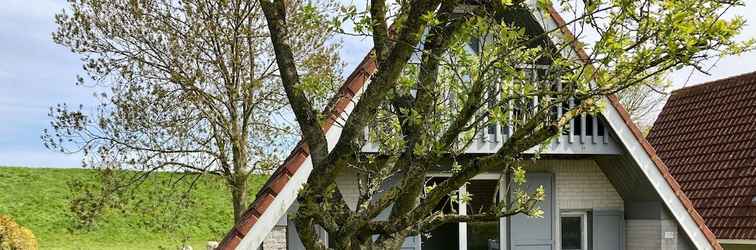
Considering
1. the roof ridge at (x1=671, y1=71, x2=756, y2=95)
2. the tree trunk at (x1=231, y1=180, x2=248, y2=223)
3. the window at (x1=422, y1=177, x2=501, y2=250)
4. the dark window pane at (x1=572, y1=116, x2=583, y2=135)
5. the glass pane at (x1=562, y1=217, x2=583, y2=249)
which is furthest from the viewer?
the roof ridge at (x1=671, y1=71, x2=756, y2=95)

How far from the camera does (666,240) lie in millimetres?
11719

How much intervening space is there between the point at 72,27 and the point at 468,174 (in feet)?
40.5

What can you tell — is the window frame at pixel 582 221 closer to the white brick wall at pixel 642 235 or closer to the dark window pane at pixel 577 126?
the white brick wall at pixel 642 235

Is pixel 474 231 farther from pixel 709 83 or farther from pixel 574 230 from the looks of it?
pixel 709 83

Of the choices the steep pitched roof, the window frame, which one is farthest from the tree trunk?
the steep pitched roof

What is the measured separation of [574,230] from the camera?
12.8m

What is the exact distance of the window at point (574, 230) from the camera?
1268 centimetres

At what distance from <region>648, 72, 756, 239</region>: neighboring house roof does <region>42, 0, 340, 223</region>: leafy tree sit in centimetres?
737

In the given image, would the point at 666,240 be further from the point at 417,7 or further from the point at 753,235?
the point at 417,7

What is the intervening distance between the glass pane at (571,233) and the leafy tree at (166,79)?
18.1 feet

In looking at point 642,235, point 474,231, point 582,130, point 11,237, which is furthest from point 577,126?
point 11,237

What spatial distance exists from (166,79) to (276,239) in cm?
657

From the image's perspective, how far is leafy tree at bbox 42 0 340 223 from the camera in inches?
618

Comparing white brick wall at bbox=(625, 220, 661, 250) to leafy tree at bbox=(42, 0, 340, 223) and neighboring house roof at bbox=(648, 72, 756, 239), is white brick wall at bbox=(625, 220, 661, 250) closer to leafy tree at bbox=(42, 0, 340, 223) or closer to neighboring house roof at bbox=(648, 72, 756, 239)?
neighboring house roof at bbox=(648, 72, 756, 239)
